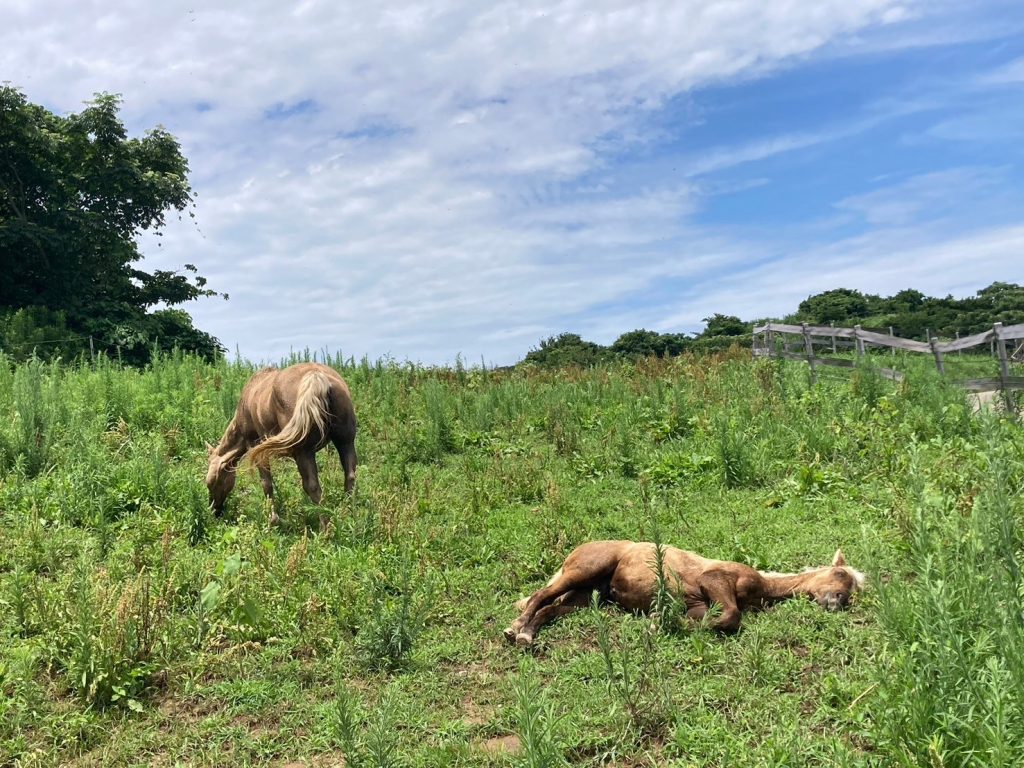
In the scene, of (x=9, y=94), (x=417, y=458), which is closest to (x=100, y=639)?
(x=417, y=458)

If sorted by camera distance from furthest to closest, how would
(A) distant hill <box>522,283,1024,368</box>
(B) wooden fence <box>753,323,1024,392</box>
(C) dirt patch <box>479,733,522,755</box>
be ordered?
(A) distant hill <box>522,283,1024,368</box> → (B) wooden fence <box>753,323,1024,392</box> → (C) dirt patch <box>479,733,522,755</box>

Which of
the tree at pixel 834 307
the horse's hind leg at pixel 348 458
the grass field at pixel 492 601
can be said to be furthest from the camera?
the tree at pixel 834 307

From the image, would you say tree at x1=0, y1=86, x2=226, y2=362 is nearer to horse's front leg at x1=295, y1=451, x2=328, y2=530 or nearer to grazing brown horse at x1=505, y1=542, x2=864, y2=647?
horse's front leg at x1=295, y1=451, x2=328, y2=530

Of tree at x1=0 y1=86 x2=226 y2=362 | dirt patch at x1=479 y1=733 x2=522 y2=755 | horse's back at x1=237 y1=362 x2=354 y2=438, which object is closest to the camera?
dirt patch at x1=479 y1=733 x2=522 y2=755

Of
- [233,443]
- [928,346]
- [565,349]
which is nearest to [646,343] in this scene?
[565,349]

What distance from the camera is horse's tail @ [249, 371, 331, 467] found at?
6.88 m

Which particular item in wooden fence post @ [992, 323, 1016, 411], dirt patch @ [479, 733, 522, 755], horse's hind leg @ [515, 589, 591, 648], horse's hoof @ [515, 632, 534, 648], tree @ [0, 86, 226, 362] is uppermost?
tree @ [0, 86, 226, 362]

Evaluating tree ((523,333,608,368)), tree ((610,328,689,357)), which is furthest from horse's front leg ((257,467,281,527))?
tree ((610,328,689,357))

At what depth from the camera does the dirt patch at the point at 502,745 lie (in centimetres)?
342

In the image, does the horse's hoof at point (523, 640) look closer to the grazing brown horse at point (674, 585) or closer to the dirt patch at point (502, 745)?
the grazing brown horse at point (674, 585)

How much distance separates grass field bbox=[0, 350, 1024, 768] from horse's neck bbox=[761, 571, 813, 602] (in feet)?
0.42

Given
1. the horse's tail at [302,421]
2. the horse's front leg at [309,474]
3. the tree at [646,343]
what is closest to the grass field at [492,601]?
the horse's front leg at [309,474]

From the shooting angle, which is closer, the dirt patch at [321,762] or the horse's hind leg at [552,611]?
the dirt patch at [321,762]

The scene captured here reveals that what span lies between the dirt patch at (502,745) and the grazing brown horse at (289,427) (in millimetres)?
3437
